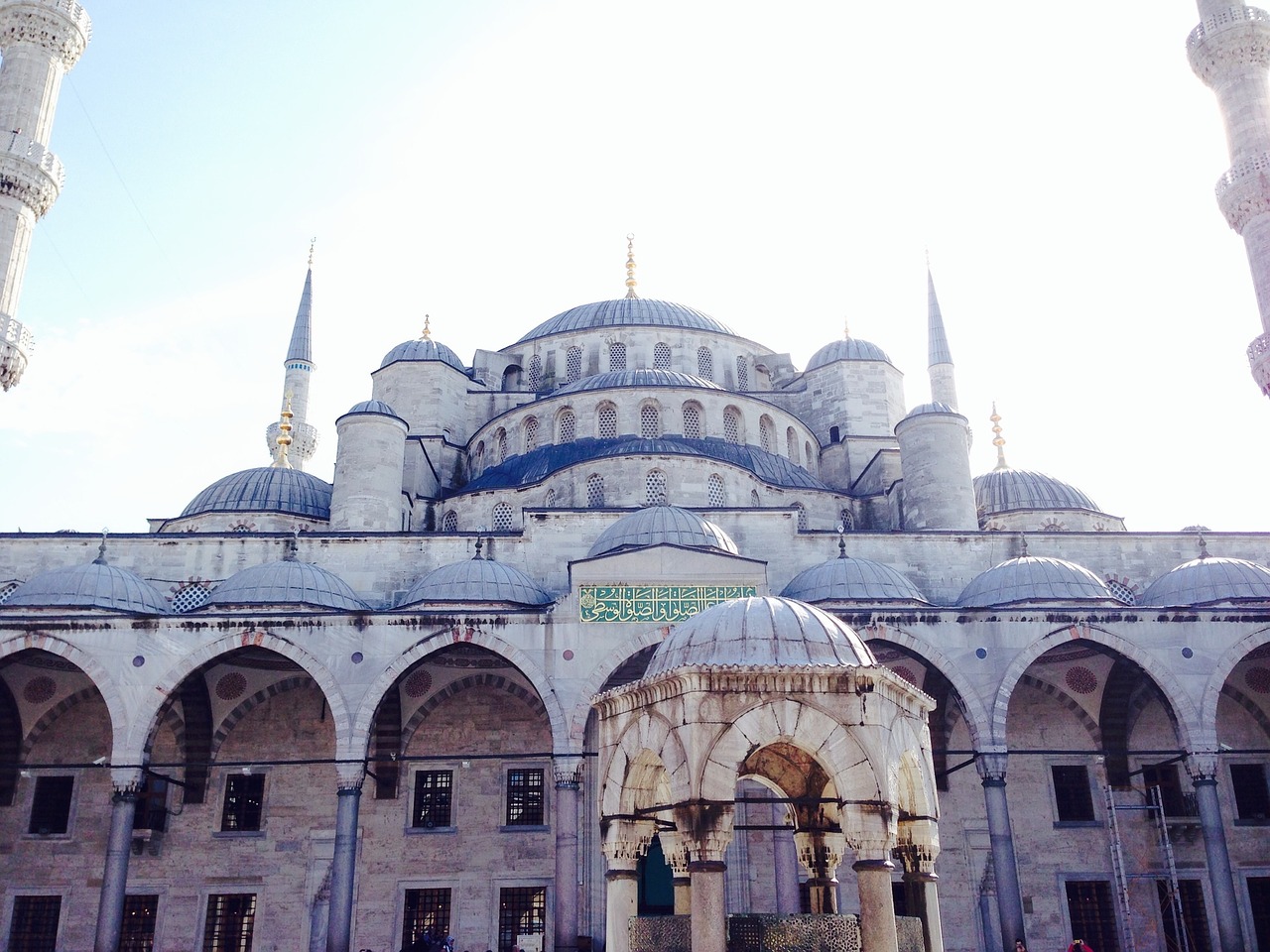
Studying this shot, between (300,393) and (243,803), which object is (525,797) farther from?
(300,393)

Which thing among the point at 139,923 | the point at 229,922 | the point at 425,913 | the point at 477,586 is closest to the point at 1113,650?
the point at 477,586

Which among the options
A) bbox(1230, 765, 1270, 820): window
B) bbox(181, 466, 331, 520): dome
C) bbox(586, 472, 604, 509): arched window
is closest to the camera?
bbox(1230, 765, 1270, 820): window

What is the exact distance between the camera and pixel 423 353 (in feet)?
72.6

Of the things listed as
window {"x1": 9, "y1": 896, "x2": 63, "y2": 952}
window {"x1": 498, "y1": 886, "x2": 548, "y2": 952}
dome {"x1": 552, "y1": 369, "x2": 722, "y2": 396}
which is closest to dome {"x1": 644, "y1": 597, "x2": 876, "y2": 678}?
window {"x1": 498, "y1": 886, "x2": 548, "y2": 952}

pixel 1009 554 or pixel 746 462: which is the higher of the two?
pixel 746 462

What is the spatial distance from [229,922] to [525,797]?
13.2 feet

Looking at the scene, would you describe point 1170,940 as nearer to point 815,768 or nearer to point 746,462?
point 746,462

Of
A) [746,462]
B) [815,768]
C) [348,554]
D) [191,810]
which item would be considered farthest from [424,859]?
[815,768]

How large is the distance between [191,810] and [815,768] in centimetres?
1079

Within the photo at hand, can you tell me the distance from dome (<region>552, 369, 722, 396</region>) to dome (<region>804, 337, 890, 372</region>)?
11.9 ft

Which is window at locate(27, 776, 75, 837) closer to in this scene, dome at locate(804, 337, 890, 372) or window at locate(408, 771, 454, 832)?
window at locate(408, 771, 454, 832)

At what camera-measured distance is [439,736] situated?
610 inches

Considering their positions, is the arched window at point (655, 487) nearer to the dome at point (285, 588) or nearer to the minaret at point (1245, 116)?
the dome at point (285, 588)

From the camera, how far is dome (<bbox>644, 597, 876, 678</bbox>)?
570 cm
